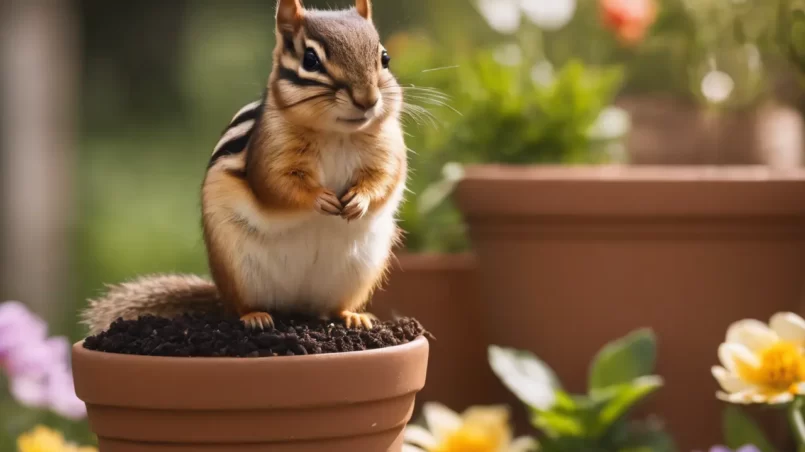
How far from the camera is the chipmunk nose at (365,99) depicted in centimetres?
130

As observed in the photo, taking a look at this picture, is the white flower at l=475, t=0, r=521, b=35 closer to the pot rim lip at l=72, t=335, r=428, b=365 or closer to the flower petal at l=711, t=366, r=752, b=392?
the flower petal at l=711, t=366, r=752, b=392

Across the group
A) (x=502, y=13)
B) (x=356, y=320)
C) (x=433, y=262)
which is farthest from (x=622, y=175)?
(x=502, y=13)

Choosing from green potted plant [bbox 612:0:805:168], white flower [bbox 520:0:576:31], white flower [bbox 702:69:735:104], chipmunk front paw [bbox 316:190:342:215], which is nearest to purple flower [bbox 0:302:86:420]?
chipmunk front paw [bbox 316:190:342:215]

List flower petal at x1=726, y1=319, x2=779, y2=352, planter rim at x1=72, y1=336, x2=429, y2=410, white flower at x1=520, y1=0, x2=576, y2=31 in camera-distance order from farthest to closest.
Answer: white flower at x1=520, y1=0, x2=576, y2=31 → flower petal at x1=726, y1=319, x2=779, y2=352 → planter rim at x1=72, y1=336, x2=429, y2=410

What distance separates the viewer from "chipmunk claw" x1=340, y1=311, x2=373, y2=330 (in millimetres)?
1500

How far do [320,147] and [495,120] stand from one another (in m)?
1.15

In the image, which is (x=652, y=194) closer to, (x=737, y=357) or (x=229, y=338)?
(x=737, y=357)

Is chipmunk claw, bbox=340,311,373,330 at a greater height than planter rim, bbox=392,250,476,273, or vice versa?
chipmunk claw, bbox=340,311,373,330

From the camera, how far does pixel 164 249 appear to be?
17.5ft

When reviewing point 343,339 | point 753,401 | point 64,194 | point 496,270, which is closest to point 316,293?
point 343,339

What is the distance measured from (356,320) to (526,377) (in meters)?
0.52

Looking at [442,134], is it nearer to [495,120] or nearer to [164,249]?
[495,120]

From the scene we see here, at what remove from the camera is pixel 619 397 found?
5.91 feet

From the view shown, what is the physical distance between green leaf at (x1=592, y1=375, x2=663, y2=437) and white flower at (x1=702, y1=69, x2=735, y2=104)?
1193 mm
